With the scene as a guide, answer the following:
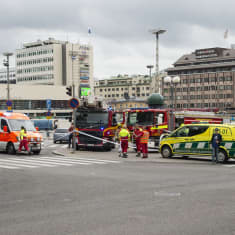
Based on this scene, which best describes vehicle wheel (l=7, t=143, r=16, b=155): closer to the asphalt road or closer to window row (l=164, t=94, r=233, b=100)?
the asphalt road

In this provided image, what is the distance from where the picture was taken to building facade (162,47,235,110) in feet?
461

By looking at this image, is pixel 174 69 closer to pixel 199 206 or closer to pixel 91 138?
pixel 91 138

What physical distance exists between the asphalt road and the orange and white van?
30.3ft

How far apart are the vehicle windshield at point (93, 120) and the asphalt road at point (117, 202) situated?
11.9 metres

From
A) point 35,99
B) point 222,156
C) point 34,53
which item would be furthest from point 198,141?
point 34,53

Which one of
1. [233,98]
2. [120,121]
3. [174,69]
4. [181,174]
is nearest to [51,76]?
[174,69]

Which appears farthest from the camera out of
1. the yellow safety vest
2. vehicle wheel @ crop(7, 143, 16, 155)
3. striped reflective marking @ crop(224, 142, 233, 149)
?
vehicle wheel @ crop(7, 143, 16, 155)

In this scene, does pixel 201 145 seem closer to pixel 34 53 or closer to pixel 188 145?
pixel 188 145

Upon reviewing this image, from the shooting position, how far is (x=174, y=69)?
155 meters

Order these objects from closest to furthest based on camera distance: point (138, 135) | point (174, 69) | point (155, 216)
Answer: point (155, 216) → point (138, 135) → point (174, 69)

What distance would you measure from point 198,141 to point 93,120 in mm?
9085

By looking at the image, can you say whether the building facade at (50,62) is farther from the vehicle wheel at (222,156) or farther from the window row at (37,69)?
the vehicle wheel at (222,156)

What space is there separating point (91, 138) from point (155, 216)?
20.7 meters

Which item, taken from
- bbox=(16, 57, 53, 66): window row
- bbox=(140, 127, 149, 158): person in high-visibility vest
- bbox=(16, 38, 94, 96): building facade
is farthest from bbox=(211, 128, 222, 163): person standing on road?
bbox=(16, 57, 53, 66): window row
